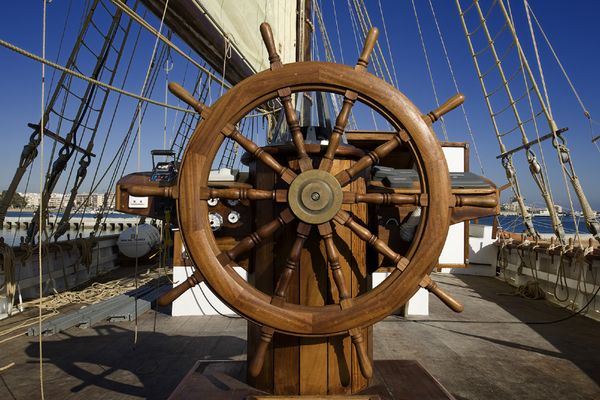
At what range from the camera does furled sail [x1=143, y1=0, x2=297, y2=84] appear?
3.19 m

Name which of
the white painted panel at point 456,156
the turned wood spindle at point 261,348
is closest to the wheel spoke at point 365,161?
the turned wood spindle at point 261,348

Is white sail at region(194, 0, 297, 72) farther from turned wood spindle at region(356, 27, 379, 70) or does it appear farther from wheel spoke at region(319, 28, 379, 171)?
wheel spoke at region(319, 28, 379, 171)

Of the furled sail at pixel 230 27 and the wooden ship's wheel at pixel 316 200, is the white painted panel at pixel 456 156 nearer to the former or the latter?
the furled sail at pixel 230 27

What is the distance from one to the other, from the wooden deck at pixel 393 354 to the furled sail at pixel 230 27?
2164 mm

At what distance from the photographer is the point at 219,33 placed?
3518 mm

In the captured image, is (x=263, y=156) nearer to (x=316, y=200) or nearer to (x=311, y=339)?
(x=316, y=200)

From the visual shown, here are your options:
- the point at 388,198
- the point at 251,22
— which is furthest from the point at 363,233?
the point at 251,22

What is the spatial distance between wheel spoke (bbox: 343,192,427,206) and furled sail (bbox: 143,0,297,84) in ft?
7.36

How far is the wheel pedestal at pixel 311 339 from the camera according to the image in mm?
1215

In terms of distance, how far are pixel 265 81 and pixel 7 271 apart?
3909mm

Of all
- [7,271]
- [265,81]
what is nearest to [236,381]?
[265,81]

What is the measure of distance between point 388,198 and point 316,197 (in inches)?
8.2

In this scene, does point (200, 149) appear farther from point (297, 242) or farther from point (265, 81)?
point (297, 242)

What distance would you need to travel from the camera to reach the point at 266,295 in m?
1.11
